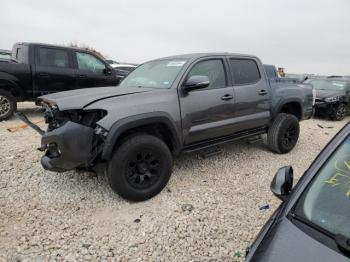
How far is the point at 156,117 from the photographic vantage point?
11.6 ft

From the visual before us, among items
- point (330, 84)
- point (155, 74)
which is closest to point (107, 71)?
point (155, 74)

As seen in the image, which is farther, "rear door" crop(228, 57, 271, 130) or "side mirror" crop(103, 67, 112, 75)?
"side mirror" crop(103, 67, 112, 75)

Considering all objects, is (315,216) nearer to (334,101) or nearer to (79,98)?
(79,98)

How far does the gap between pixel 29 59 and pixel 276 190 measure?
6.86 metres

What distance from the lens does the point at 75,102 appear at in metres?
3.31

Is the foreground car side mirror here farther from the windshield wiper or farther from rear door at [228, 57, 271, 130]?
the windshield wiper

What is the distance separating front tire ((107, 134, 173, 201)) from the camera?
3271 mm

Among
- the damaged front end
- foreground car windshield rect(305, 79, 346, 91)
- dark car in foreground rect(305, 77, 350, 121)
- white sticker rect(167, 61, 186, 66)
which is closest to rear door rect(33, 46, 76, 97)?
white sticker rect(167, 61, 186, 66)

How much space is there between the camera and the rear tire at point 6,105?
6.52m

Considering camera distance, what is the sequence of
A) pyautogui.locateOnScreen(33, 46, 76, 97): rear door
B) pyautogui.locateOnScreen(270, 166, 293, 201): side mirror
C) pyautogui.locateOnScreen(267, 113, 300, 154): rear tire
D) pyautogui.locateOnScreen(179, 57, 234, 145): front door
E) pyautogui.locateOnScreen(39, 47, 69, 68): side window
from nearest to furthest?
pyautogui.locateOnScreen(270, 166, 293, 201): side mirror, pyautogui.locateOnScreen(179, 57, 234, 145): front door, pyautogui.locateOnScreen(267, 113, 300, 154): rear tire, pyautogui.locateOnScreen(33, 46, 76, 97): rear door, pyautogui.locateOnScreen(39, 47, 69, 68): side window

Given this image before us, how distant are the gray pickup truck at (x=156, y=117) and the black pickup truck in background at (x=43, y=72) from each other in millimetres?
3280

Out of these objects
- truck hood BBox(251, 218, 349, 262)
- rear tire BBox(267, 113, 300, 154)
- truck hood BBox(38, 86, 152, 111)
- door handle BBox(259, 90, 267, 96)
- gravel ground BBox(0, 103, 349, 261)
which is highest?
truck hood BBox(38, 86, 152, 111)

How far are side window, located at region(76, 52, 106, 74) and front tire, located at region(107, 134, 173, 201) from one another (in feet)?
16.6

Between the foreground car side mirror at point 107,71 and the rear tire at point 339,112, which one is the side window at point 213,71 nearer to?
the foreground car side mirror at point 107,71
